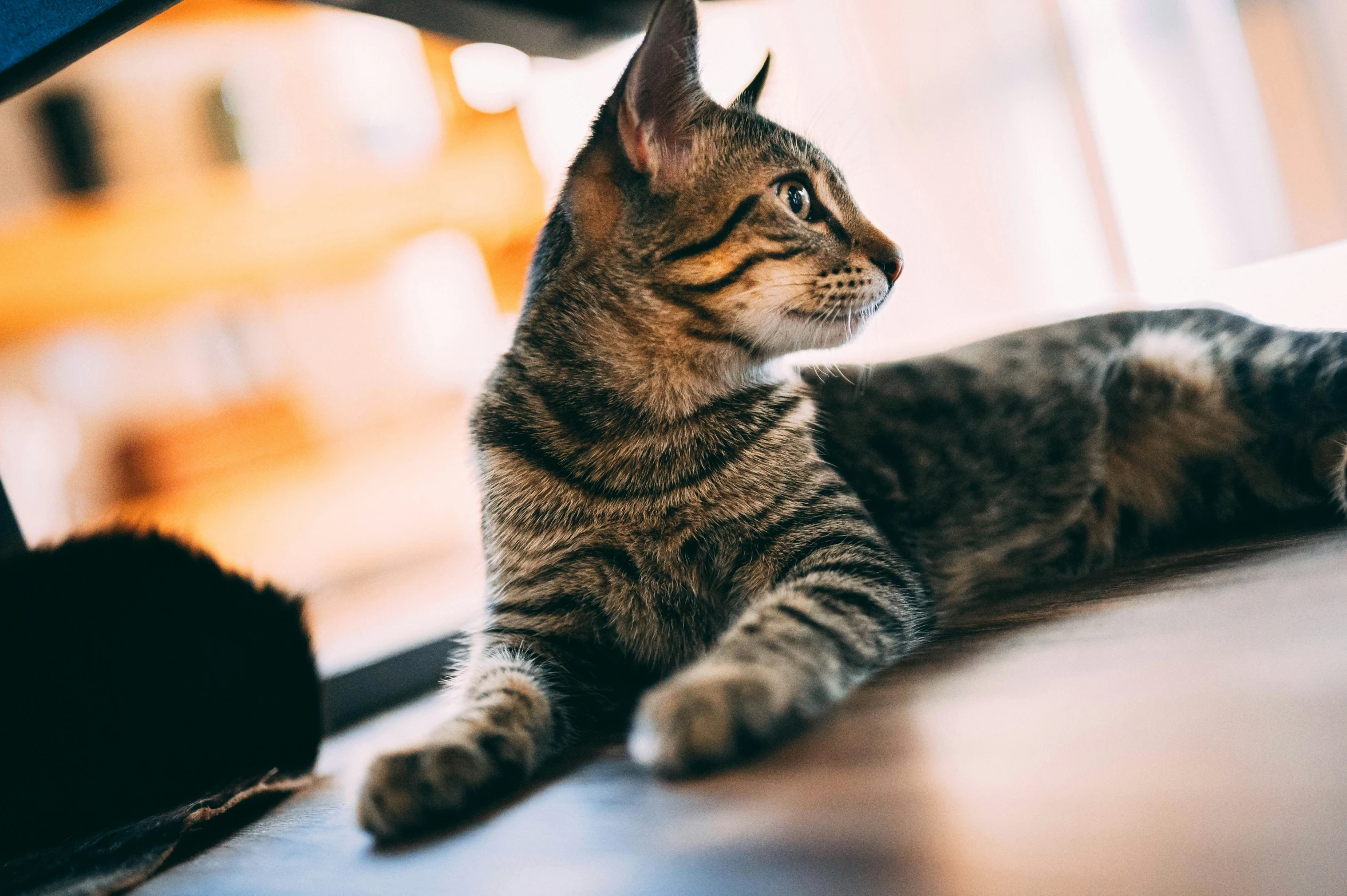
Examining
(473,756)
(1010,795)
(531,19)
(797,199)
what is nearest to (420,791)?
(473,756)

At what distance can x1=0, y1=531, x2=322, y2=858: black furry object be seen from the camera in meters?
1.00

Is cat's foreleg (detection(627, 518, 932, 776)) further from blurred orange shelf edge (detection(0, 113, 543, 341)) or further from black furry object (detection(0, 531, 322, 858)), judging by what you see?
blurred orange shelf edge (detection(0, 113, 543, 341))

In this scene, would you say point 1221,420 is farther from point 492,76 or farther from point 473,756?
point 492,76

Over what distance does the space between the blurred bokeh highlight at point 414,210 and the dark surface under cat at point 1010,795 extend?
90cm

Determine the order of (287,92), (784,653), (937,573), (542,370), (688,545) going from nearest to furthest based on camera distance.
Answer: (784,653) < (688,545) < (542,370) < (937,573) < (287,92)

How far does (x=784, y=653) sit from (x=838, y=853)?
268mm

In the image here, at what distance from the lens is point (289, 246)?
→ 389 cm

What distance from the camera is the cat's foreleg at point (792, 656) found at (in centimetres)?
70

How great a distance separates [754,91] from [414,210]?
311cm

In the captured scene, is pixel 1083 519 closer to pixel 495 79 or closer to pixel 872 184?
pixel 872 184

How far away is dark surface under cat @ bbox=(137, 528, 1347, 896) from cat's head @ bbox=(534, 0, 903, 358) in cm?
43

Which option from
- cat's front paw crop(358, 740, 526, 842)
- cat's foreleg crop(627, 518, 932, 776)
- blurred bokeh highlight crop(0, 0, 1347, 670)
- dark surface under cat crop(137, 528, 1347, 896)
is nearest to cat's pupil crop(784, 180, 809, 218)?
blurred bokeh highlight crop(0, 0, 1347, 670)

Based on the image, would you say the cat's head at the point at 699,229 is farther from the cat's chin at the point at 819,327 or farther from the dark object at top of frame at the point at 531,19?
the dark object at top of frame at the point at 531,19

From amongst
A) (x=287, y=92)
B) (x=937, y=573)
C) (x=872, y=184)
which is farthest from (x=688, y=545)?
(x=287, y=92)
